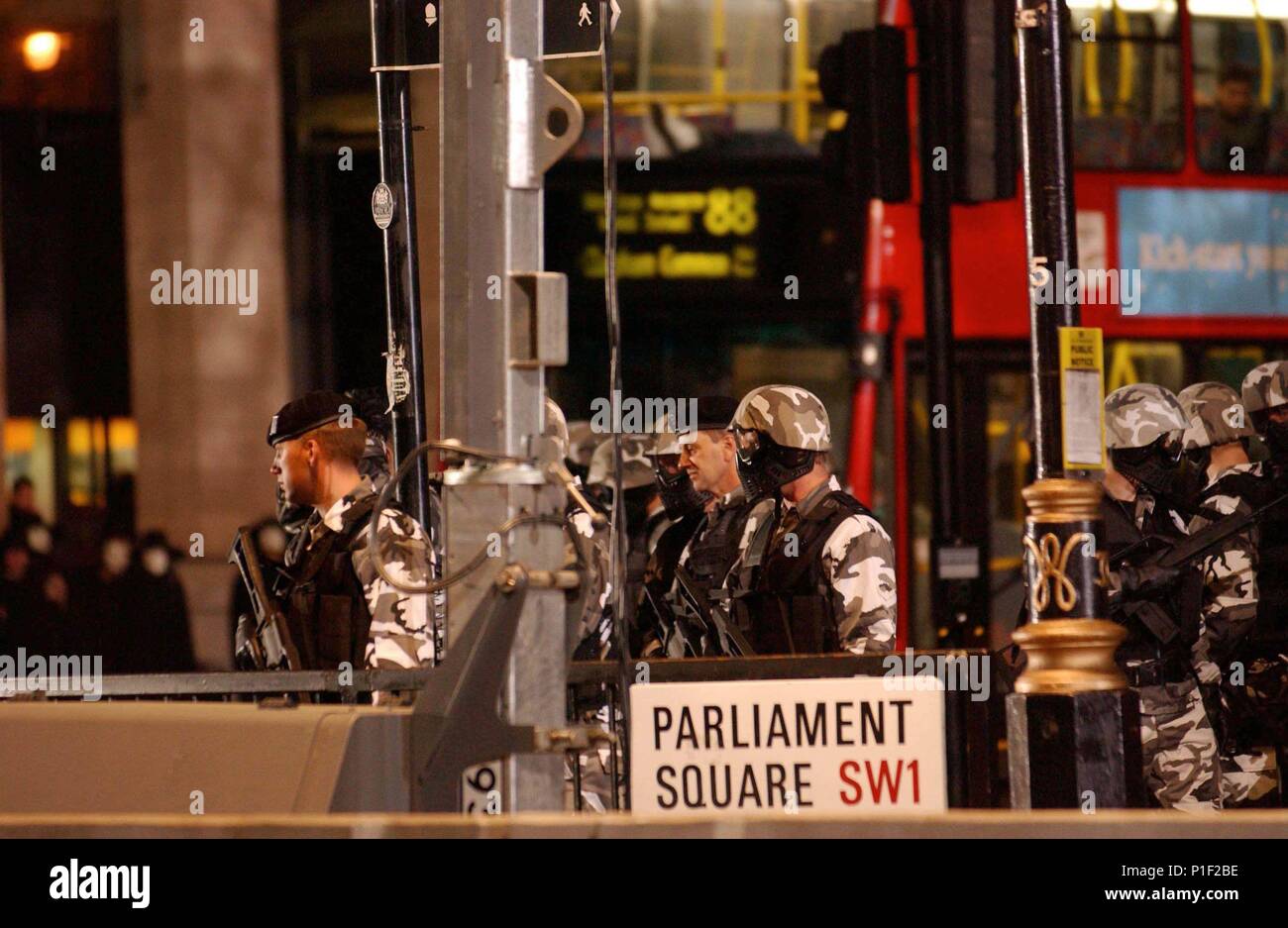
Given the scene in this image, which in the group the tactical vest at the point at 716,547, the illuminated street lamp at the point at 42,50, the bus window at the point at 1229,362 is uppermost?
the illuminated street lamp at the point at 42,50

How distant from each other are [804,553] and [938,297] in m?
3.85

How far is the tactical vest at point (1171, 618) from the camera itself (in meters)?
8.04

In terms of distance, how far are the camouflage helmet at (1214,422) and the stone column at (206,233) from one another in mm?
9643

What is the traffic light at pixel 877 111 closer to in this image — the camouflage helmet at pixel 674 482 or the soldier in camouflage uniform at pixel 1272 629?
the camouflage helmet at pixel 674 482

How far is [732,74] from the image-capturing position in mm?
13227

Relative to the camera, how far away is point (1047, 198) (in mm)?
6059

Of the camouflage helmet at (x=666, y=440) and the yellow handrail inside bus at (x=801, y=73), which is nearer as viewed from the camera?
the camouflage helmet at (x=666, y=440)

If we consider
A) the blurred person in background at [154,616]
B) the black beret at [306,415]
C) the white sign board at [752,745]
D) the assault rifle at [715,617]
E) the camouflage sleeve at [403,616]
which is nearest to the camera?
the white sign board at [752,745]

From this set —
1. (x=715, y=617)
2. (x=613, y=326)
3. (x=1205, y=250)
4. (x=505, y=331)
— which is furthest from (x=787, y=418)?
(x=1205, y=250)

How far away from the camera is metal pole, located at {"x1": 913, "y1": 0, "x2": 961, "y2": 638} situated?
36.0 feet

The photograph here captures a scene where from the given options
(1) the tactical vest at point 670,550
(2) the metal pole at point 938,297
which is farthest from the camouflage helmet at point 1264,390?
(1) the tactical vest at point 670,550

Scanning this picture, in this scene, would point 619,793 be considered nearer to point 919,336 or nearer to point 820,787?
point 820,787

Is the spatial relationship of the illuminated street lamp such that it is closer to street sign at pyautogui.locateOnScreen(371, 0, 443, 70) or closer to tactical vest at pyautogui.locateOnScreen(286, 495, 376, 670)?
tactical vest at pyautogui.locateOnScreen(286, 495, 376, 670)

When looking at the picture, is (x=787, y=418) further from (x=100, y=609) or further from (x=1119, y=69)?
(x=100, y=609)
